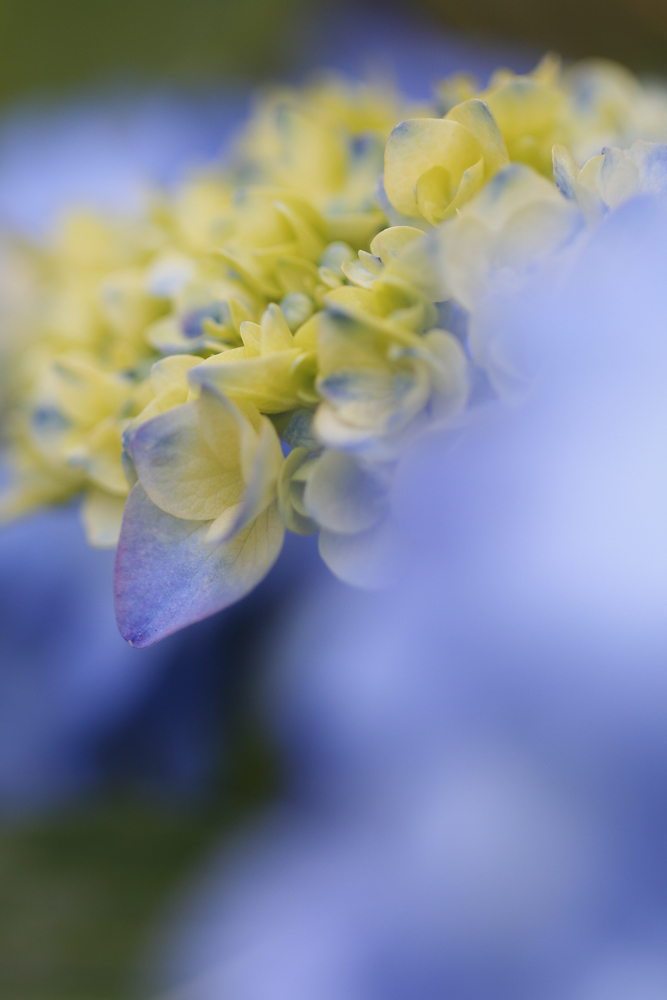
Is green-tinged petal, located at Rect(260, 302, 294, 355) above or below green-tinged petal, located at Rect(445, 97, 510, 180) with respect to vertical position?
below

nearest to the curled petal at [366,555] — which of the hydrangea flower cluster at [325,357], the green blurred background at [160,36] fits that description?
the hydrangea flower cluster at [325,357]

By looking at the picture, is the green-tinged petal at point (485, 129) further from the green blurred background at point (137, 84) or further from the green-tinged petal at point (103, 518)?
the green blurred background at point (137, 84)

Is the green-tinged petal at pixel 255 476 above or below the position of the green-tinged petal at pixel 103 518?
above

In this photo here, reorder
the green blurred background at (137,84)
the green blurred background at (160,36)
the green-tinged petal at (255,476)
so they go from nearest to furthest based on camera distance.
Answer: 1. the green-tinged petal at (255,476)
2. the green blurred background at (137,84)
3. the green blurred background at (160,36)

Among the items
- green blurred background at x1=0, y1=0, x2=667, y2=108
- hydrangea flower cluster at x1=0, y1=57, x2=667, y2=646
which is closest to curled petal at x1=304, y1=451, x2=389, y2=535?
hydrangea flower cluster at x1=0, y1=57, x2=667, y2=646

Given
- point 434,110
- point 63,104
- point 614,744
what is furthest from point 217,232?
point 63,104

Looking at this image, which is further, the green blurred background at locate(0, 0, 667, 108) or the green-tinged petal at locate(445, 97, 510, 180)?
the green blurred background at locate(0, 0, 667, 108)

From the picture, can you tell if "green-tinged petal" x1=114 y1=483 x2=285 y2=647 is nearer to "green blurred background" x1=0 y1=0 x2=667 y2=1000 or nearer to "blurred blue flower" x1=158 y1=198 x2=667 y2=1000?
"blurred blue flower" x1=158 y1=198 x2=667 y2=1000
